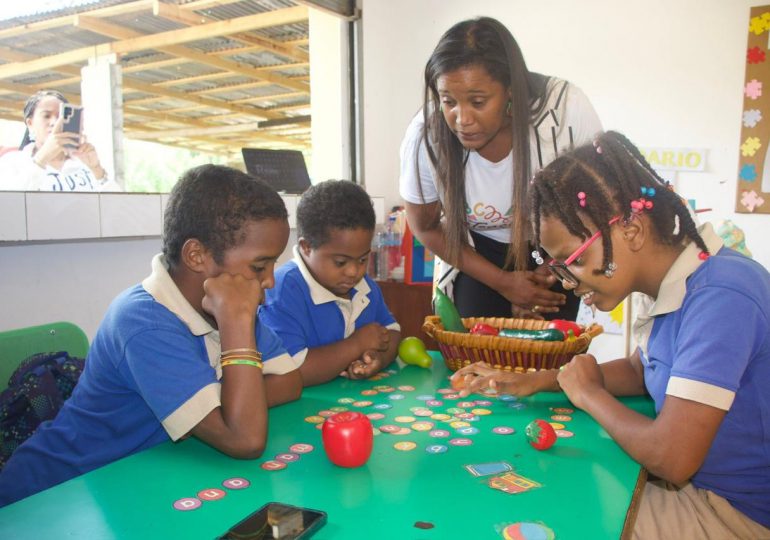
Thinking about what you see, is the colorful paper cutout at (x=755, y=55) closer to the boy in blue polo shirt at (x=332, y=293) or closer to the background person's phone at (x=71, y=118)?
the boy in blue polo shirt at (x=332, y=293)

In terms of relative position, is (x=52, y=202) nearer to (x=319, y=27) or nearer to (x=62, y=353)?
(x=62, y=353)

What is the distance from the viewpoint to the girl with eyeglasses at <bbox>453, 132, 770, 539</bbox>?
1.04m

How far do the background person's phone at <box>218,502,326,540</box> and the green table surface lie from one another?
0.02 meters

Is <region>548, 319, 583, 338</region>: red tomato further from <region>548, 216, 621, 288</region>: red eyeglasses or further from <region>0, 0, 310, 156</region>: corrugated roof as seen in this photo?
<region>0, 0, 310, 156</region>: corrugated roof

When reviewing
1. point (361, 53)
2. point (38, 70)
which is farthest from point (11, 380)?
point (361, 53)

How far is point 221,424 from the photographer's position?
1.08 meters

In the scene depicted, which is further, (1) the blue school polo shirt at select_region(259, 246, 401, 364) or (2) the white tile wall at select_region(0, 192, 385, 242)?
(2) the white tile wall at select_region(0, 192, 385, 242)

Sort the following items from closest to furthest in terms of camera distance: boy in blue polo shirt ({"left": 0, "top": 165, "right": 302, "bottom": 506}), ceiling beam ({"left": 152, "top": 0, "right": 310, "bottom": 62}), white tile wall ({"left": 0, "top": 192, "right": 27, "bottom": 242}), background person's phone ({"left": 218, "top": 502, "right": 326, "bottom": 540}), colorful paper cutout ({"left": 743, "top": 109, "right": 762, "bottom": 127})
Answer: background person's phone ({"left": 218, "top": 502, "right": 326, "bottom": 540}) < boy in blue polo shirt ({"left": 0, "top": 165, "right": 302, "bottom": 506}) < white tile wall ({"left": 0, "top": 192, "right": 27, "bottom": 242}) < ceiling beam ({"left": 152, "top": 0, "right": 310, "bottom": 62}) < colorful paper cutout ({"left": 743, "top": 109, "right": 762, "bottom": 127})

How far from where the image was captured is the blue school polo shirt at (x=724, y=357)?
1039mm

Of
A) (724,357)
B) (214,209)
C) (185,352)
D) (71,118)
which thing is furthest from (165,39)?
(724,357)

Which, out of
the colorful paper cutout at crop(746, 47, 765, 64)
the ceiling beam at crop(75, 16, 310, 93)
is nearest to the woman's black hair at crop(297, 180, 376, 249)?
the ceiling beam at crop(75, 16, 310, 93)

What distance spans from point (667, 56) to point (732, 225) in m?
0.95

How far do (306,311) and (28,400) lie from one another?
0.69 metres

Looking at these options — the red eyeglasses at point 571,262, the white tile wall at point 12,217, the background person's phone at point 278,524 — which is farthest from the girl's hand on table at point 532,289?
the white tile wall at point 12,217
